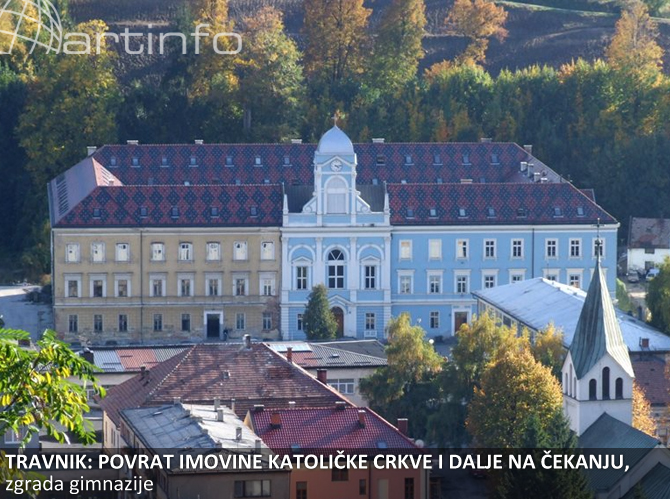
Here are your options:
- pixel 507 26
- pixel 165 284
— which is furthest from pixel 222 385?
pixel 507 26

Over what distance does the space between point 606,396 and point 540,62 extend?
76240 millimetres

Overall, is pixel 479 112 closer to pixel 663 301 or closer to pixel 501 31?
pixel 501 31

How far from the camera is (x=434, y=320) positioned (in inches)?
3718

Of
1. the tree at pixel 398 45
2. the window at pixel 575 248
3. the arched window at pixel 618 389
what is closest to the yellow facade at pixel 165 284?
the window at pixel 575 248

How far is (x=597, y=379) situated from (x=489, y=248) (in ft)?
119

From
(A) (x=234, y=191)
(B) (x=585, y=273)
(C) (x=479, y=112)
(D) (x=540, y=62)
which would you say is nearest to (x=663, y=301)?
(B) (x=585, y=273)

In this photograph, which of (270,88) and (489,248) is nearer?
(489,248)

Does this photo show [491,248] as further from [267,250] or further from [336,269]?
[267,250]

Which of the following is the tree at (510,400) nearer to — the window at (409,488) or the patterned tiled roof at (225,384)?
the patterned tiled roof at (225,384)

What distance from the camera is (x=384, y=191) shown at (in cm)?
9494

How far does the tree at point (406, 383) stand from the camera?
66.8m

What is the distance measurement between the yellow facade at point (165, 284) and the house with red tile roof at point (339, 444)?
3653 centimetres

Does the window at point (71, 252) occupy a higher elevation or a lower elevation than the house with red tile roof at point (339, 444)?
higher

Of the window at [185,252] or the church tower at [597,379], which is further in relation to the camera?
the window at [185,252]
